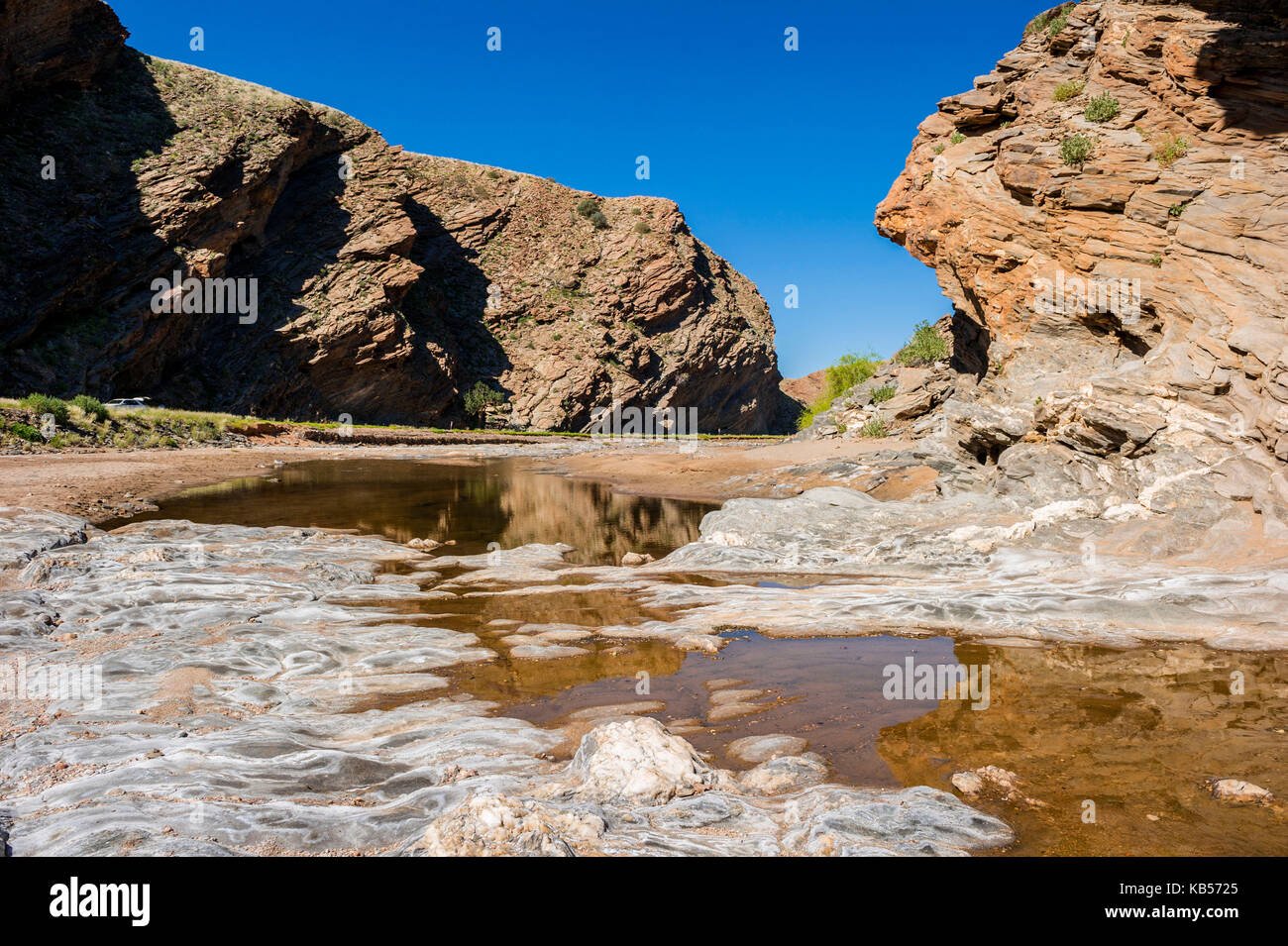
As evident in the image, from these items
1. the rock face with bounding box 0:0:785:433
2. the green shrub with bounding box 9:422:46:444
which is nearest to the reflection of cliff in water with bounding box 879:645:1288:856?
the green shrub with bounding box 9:422:46:444

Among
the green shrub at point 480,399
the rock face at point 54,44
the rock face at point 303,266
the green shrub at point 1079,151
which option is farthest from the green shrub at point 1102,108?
the green shrub at point 480,399

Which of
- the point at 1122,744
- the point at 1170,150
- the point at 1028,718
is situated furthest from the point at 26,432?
the point at 1170,150

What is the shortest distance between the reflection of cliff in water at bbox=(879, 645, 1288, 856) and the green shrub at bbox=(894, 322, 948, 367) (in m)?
36.3

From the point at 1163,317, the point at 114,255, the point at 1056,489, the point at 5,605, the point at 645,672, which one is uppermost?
the point at 114,255

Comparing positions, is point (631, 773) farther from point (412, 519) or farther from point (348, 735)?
point (412, 519)

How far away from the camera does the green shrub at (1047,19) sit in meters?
21.8

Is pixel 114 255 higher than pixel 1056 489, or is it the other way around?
pixel 114 255

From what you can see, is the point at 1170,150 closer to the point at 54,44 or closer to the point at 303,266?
the point at 303,266

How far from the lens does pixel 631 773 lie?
5223mm

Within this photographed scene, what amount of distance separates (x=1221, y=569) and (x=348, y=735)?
12075 millimetres

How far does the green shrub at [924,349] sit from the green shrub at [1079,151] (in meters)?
24.3

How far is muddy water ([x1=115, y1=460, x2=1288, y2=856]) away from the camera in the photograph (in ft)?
16.3
